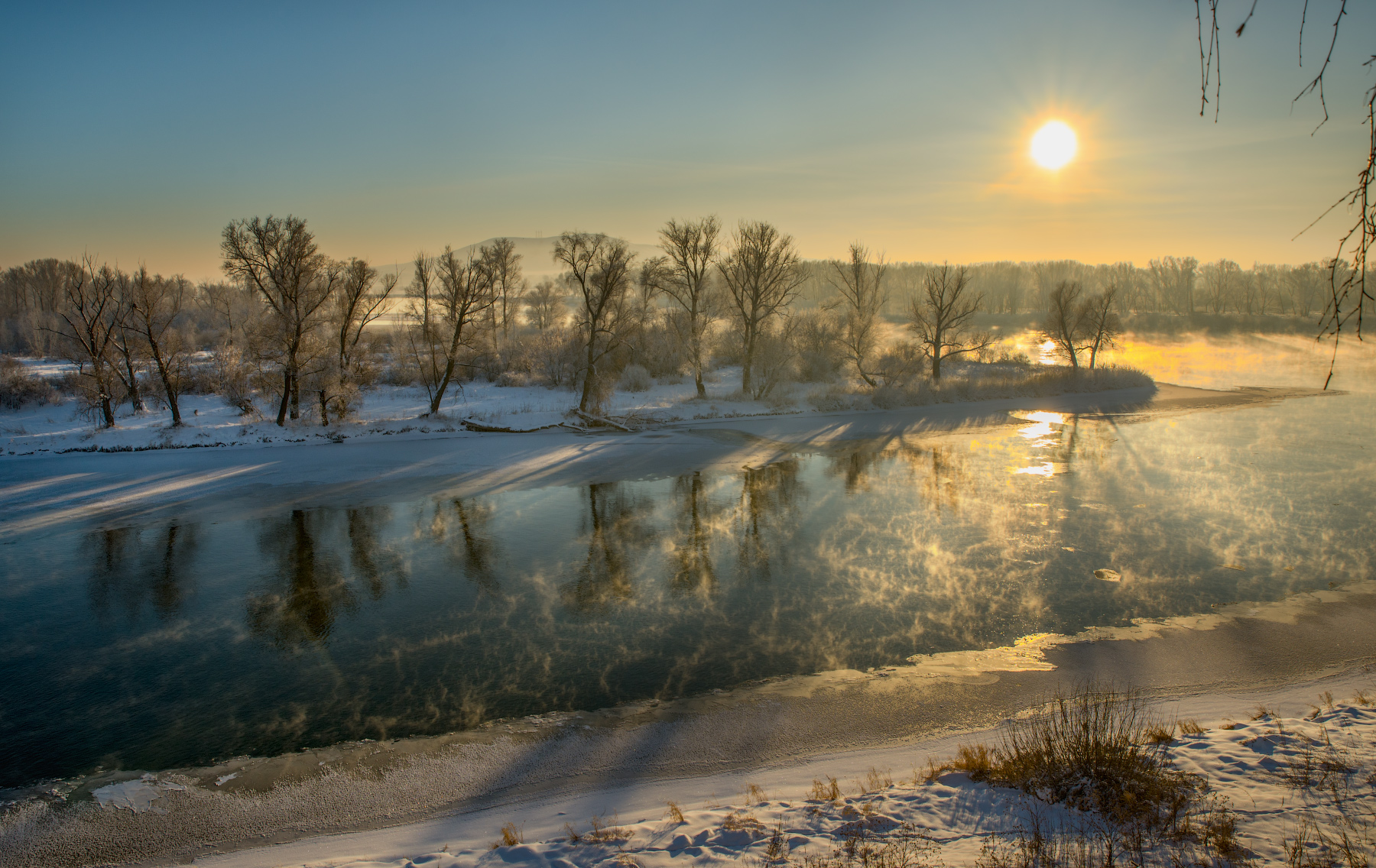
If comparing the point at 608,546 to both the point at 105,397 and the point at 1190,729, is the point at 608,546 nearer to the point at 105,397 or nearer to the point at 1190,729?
the point at 1190,729

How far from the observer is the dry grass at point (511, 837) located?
477 cm

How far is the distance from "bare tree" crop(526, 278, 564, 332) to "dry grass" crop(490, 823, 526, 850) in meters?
59.5

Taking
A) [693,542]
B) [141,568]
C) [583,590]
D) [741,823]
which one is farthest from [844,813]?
[141,568]

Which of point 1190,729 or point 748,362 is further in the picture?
point 748,362

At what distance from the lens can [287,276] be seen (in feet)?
83.5

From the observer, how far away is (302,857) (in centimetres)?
496

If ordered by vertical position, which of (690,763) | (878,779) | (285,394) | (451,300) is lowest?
(690,763)

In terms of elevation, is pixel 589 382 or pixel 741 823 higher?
pixel 589 382

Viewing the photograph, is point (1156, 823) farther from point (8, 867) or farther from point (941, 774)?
point (8, 867)

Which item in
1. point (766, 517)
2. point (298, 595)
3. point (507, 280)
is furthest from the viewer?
point (507, 280)

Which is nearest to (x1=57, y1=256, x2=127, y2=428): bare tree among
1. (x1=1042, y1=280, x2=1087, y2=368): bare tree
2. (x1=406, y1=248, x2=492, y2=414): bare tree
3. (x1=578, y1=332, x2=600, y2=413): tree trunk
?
(x1=406, y1=248, x2=492, y2=414): bare tree

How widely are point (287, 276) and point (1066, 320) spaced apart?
4351cm

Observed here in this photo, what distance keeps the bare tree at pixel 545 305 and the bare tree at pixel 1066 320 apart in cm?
4069

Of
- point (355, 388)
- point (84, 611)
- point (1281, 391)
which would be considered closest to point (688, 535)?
point (84, 611)
